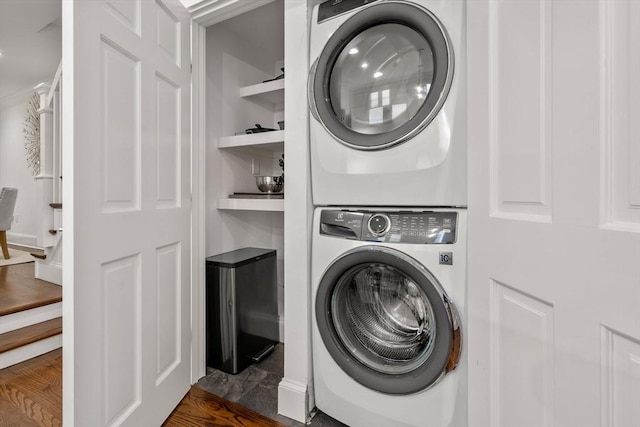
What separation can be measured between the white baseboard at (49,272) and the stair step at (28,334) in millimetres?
611

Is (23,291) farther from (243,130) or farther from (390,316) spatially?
(390,316)

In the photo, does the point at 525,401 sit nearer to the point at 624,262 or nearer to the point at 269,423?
the point at 624,262

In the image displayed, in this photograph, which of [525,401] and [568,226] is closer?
[568,226]

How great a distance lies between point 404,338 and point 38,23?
414 centimetres

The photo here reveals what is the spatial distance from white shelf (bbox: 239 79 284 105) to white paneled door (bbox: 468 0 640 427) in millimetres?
1216

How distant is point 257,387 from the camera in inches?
66.2

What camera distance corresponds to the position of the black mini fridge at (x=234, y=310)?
1.77 metres

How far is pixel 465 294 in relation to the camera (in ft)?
3.45

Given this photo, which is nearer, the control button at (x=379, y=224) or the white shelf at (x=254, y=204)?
the control button at (x=379, y=224)

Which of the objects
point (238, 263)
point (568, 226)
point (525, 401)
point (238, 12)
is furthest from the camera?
point (238, 263)

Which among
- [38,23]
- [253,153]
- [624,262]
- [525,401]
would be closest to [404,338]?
[525,401]

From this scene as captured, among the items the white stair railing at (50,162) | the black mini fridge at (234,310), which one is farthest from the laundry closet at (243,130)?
the white stair railing at (50,162)

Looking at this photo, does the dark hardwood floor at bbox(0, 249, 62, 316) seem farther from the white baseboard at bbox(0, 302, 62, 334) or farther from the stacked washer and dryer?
the stacked washer and dryer

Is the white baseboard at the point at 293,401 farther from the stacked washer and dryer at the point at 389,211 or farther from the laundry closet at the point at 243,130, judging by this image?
the laundry closet at the point at 243,130
